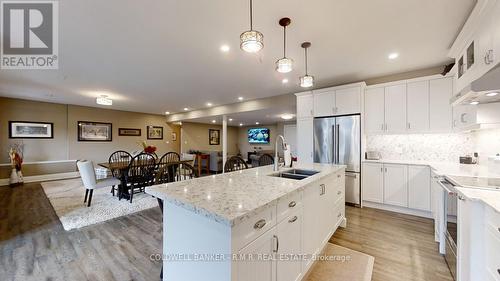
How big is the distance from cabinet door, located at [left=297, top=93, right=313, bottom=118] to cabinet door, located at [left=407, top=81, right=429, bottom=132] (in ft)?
5.67

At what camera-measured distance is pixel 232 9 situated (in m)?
1.90

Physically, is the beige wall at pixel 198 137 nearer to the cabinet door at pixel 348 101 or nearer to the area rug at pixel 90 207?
the area rug at pixel 90 207

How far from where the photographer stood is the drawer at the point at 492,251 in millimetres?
1078

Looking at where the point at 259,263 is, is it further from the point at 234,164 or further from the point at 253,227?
the point at 234,164

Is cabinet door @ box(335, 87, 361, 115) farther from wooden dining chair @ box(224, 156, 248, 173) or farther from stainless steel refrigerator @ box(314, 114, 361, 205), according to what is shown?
wooden dining chair @ box(224, 156, 248, 173)

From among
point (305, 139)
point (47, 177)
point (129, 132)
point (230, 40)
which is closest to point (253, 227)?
point (230, 40)

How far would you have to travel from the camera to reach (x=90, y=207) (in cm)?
359

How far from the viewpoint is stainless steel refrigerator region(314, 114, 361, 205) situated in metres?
3.69

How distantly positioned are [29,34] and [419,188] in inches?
234

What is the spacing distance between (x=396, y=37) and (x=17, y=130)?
379 inches

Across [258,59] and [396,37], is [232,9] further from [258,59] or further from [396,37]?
[396,37]

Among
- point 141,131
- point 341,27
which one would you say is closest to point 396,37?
point 341,27

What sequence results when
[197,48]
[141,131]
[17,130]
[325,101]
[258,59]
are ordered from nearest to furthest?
[197,48] < [258,59] < [325,101] < [17,130] < [141,131]

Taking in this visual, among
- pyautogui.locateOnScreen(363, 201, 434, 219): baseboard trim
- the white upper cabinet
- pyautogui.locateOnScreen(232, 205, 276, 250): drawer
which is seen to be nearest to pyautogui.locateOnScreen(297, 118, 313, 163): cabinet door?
the white upper cabinet
